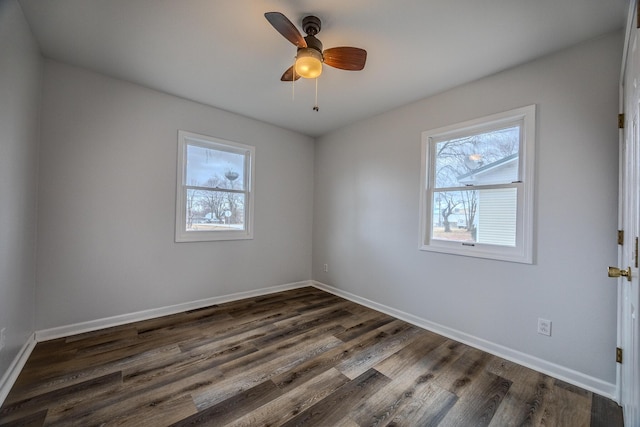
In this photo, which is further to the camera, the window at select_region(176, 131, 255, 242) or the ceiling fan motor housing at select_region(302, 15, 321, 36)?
the window at select_region(176, 131, 255, 242)

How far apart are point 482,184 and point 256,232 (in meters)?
2.87

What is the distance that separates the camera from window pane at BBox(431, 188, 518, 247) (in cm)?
227

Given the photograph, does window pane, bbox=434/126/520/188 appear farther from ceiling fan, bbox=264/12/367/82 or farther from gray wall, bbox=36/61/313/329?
gray wall, bbox=36/61/313/329

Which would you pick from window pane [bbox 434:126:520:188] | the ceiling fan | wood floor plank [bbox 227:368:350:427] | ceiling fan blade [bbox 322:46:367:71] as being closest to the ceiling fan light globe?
the ceiling fan

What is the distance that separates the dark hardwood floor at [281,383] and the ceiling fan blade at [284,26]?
2.36 m

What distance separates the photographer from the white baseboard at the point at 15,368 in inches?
64.2

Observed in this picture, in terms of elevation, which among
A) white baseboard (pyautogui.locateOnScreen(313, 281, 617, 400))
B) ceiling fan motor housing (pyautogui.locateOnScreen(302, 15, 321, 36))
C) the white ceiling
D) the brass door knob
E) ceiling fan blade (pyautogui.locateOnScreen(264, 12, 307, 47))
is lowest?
white baseboard (pyautogui.locateOnScreen(313, 281, 617, 400))

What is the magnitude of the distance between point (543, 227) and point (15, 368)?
4137 mm

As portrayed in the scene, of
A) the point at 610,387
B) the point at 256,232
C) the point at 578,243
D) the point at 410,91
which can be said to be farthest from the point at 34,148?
the point at 610,387

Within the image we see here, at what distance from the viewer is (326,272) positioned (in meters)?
4.11

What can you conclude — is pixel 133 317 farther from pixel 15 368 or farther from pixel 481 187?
pixel 481 187

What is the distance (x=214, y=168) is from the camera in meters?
3.36

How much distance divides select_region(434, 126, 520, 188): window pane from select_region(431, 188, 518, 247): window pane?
0.12 metres

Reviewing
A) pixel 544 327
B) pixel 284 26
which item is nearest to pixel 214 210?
pixel 284 26
